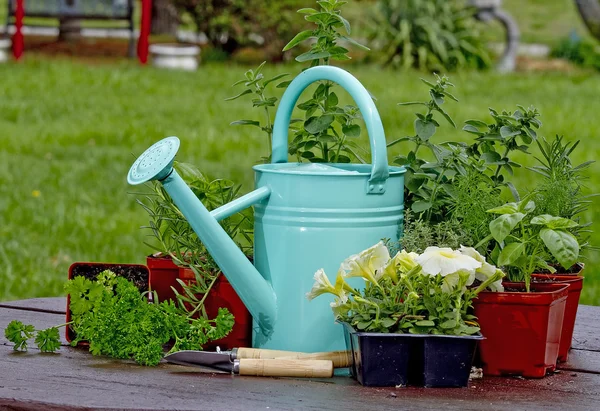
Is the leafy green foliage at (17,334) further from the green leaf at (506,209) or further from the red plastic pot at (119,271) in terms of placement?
the green leaf at (506,209)

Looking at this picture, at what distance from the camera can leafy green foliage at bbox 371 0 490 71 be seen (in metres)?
10.2

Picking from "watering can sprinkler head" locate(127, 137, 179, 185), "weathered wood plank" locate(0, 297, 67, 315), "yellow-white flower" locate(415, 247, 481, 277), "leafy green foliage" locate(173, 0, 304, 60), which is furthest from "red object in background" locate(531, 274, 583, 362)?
"leafy green foliage" locate(173, 0, 304, 60)

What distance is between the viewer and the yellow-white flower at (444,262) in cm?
146

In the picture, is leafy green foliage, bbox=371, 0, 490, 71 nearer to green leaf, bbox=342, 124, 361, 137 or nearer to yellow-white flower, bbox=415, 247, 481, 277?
green leaf, bbox=342, 124, 361, 137

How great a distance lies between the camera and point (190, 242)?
5.81 feet

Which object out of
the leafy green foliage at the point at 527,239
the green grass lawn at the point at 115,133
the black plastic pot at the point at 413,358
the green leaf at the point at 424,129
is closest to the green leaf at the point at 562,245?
the leafy green foliage at the point at 527,239

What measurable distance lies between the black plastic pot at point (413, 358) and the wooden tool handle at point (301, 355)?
0.08 meters

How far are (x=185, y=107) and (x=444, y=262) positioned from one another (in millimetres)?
6281

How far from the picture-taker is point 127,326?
5.28 feet

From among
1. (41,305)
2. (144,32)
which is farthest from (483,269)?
(144,32)

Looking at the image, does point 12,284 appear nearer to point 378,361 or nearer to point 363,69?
point 378,361

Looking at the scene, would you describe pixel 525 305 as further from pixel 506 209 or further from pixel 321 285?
pixel 321 285

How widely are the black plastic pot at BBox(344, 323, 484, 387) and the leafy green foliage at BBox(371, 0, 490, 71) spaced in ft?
28.8

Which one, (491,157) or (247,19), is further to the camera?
(247,19)
